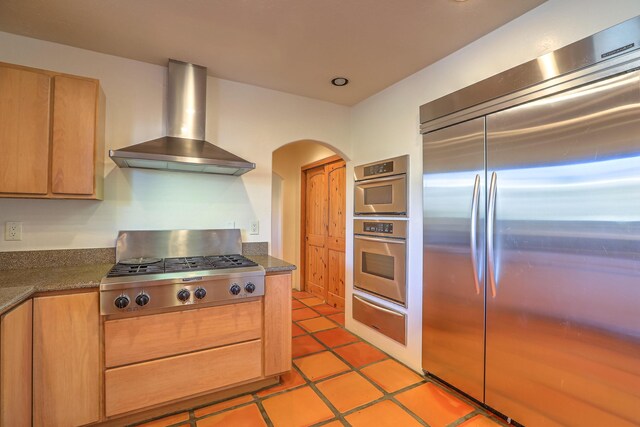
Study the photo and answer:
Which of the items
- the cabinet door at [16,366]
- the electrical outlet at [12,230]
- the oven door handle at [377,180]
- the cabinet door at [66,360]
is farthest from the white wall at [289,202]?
the cabinet door at [16,366]

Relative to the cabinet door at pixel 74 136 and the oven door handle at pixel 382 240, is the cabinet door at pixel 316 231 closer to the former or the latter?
the oven door handle at pixel 382 240

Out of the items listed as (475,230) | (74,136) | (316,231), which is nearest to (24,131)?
(74,136)

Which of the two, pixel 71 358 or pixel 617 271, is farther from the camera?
pixel 71 358

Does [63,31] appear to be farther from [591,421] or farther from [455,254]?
[591,421]

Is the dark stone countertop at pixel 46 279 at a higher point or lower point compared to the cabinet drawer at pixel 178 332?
higher

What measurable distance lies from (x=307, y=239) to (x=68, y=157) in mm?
3348

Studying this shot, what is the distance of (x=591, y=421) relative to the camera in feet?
4.72

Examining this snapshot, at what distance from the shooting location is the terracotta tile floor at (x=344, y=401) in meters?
1.83

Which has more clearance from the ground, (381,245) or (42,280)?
(381,245)

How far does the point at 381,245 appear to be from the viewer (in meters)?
2.76

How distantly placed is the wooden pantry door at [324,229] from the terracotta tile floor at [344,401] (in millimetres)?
1428

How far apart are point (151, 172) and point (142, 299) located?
113 centimetres

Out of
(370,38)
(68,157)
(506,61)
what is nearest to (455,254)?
(506,61)

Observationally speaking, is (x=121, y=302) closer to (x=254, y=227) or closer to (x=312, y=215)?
(x=254, y=227)
